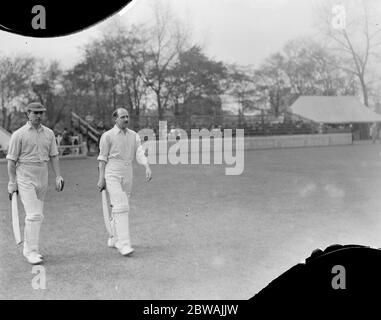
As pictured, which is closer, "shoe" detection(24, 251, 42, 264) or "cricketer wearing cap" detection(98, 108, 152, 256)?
"shoe" detection(24, 251, 42, 264)

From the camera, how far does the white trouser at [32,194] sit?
162 cm

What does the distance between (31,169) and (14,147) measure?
114mm

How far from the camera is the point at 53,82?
1.63 metres

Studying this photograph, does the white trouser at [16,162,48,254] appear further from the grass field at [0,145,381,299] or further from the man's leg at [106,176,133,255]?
the man's leg at [106,176,133,255]

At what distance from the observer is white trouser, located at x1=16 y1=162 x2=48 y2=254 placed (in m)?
1.62

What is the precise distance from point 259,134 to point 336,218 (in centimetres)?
79

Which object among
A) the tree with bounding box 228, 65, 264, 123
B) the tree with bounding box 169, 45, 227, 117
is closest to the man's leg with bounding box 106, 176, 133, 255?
the tree with bounding box 169, 45, 227, 117

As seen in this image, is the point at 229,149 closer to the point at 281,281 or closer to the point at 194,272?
the point at 194,272

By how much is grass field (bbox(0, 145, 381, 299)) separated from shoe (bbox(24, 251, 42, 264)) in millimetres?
28

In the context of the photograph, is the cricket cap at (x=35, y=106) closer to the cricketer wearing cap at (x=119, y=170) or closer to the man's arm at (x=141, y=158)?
the cricketer wearing cap at (x=119, y=170)

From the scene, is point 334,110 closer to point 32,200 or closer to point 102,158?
point 102,158

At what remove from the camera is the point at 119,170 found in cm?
198

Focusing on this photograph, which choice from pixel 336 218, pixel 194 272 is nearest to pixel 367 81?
pixel 194 272

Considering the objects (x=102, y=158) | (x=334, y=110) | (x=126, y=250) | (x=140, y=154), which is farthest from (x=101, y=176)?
(x=334, y=110)
